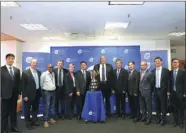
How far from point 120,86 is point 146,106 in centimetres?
81

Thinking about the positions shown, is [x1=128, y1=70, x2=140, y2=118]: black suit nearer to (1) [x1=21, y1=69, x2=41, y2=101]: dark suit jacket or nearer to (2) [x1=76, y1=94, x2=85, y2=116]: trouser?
(2) [x1=76, y1=94, x2=85, y2=116]: trouser

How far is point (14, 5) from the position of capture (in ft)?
14.3

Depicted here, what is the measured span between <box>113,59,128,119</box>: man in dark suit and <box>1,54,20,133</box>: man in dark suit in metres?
2.41

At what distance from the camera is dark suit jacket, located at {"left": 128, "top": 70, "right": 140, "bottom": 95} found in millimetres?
4895

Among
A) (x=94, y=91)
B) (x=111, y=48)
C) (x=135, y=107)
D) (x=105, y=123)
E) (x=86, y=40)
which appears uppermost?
(x=86, y=40)

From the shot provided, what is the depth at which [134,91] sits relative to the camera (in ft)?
16.1

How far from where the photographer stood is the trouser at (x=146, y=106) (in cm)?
469

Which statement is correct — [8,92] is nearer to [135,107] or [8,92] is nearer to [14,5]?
[14,5]

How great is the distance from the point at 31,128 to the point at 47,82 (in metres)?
1.04

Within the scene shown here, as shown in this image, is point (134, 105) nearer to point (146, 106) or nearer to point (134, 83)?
point (146, 106)

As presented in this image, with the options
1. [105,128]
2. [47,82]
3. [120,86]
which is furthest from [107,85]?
[47,82]

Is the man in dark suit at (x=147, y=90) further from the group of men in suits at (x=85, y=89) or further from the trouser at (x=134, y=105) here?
the trouser at (x=134, y=105)

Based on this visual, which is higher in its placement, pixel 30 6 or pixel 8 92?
pixel 30 6

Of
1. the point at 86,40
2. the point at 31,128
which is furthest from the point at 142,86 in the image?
the point at 86,40
